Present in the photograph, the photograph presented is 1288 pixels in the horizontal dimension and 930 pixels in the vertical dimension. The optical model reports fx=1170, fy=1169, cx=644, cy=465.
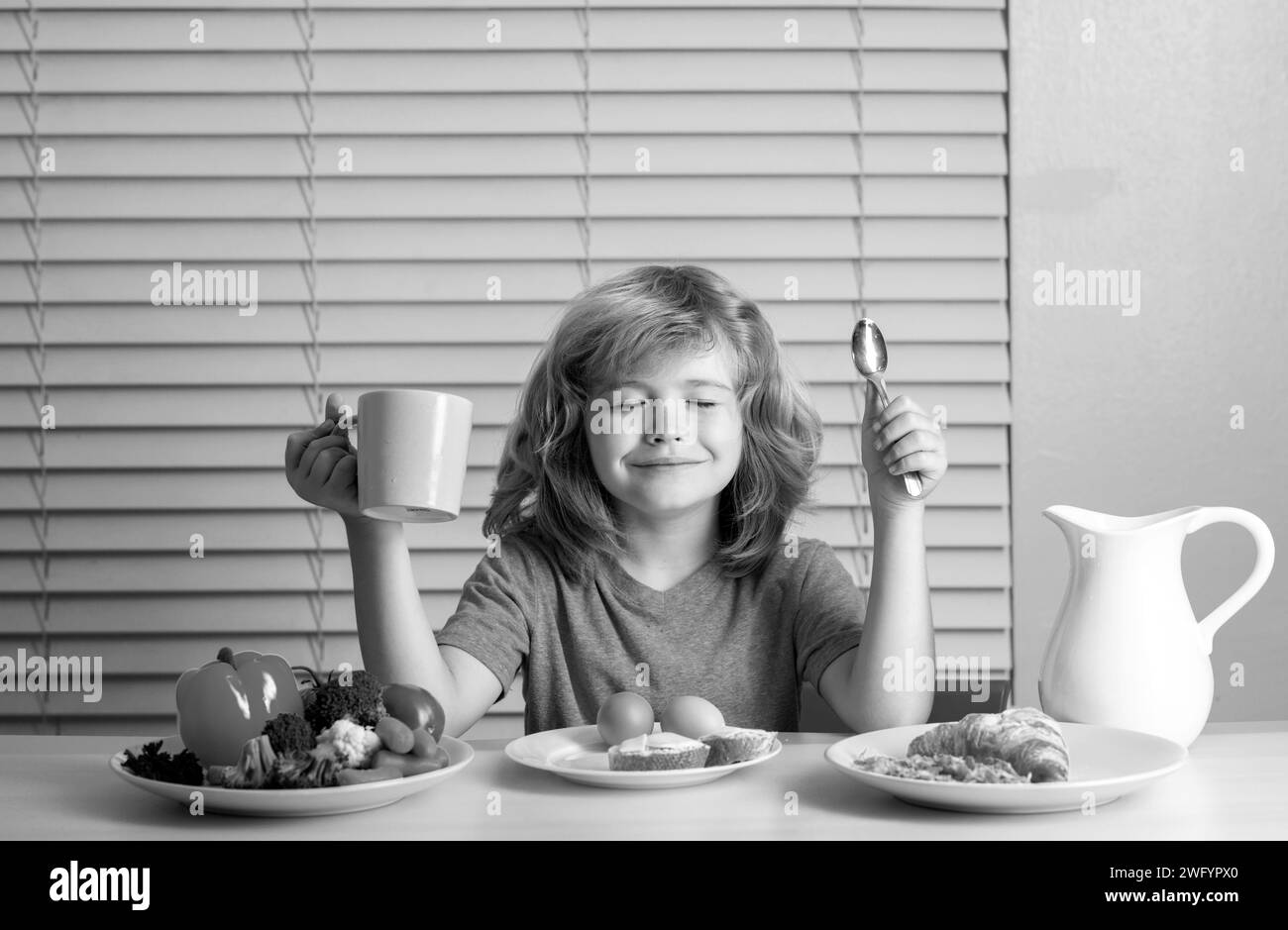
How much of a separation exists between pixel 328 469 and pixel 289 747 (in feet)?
1.13

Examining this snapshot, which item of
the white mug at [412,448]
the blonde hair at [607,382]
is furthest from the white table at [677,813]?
the blonde hair at [607,382]

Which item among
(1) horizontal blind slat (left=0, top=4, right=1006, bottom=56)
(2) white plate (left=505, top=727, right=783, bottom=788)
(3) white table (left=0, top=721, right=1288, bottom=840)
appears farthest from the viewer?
(1) horizontal blind slat (left=0, top=4, right=1006, bottom=56)

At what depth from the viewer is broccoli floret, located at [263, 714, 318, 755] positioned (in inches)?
32.1

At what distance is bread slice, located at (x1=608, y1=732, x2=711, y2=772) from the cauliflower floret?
0.62ft

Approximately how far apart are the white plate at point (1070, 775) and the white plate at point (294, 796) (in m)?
0.31

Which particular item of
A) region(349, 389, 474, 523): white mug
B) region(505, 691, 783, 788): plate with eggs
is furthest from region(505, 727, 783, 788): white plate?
region(349, 389, 474, 523): white mug

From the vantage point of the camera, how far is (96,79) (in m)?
2.18

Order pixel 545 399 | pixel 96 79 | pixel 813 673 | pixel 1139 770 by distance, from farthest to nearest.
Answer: pixel 96 79, pixel 545 399, pixel 813 673, pixel 1139 770

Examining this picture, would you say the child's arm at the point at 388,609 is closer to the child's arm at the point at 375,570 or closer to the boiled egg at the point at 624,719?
the child's arm at the point at 375,570

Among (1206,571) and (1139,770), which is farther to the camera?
(1206,571)

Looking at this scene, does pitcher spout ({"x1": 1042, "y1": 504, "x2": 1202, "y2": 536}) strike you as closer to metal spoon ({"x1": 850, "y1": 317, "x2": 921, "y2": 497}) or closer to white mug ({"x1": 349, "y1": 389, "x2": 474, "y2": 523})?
metal spoon ({"x1": 850, "y1": 317, "x2": 921, "y2": 497})
